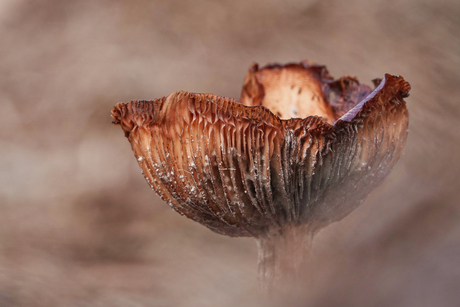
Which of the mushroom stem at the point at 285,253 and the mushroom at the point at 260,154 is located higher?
the mushroom at the point at 260,154

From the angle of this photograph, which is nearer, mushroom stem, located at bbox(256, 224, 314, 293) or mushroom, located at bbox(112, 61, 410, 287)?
mushroom, located at bbox(112, 61, 410, 287)

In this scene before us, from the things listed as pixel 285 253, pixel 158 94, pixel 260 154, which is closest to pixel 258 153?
pixel 260 154

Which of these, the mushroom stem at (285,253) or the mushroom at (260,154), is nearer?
the mushroom at (260,154)

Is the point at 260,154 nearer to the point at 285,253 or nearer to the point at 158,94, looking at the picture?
the point at 285,253

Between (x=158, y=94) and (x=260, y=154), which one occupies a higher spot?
(x=158, y=94)

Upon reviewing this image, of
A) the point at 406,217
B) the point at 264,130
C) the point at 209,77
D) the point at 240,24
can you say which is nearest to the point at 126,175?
the point at 209,77

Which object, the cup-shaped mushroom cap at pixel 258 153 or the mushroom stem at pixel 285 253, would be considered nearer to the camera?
the cup-shaped mushroom cap at pixel 258 153
